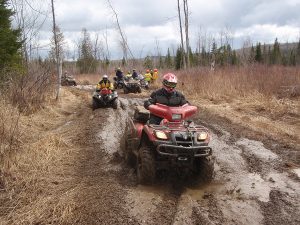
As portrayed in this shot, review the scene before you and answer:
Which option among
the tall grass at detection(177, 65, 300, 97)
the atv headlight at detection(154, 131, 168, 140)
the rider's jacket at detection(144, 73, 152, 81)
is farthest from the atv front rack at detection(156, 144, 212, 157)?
the rider's jacket at detection(144, 73, 152, 81)

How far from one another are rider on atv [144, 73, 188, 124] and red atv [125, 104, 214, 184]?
0.43 metres

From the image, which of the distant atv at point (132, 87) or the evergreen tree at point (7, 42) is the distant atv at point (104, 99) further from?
the distant atv at point (132, 87)

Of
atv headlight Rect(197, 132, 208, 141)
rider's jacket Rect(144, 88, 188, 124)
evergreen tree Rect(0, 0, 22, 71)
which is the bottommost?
atv headlight Rect(197, 132, 208, 141)

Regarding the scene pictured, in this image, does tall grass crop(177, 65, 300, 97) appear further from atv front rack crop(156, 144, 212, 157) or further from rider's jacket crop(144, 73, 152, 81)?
atv front rack crop(156, 144, 212, 157)

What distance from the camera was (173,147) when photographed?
5.36 metres

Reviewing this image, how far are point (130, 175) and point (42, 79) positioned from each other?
7.98 m

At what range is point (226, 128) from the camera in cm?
1023

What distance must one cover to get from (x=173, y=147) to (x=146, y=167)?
21.4 inches

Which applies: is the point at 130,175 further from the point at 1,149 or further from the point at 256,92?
the point at 256,92

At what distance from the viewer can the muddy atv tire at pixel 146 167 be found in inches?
220

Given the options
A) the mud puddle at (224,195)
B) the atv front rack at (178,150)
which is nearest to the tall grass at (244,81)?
the mud puddle at (224,195)

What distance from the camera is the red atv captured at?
5.45 metres

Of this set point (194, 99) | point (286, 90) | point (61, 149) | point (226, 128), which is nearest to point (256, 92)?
point (286, 90)

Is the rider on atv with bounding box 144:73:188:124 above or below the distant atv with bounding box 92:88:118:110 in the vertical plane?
above
